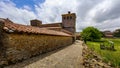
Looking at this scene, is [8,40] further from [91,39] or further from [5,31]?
[91,39]

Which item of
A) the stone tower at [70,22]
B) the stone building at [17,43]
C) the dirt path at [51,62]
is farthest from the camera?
the stone tower at [70,22]

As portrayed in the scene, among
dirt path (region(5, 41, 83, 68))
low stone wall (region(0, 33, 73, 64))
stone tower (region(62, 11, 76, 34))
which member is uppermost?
stone tower (region(62, 11, 76, 34))

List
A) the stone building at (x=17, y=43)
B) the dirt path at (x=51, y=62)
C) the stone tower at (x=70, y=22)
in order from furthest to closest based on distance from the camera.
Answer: the stone tower at (x=70, y=22), the dirt path at (x=51, y=62), the stone building at (x=17, y=43)

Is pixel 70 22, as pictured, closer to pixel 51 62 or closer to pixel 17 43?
pixel 51 62

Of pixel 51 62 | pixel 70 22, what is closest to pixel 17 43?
pixel 51 62

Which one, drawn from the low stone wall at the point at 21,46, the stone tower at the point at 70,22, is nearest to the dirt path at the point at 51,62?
the low stone wall at the point at 21,46

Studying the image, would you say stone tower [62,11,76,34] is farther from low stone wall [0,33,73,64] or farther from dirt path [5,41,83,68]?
dirt path [5,41,83,68]

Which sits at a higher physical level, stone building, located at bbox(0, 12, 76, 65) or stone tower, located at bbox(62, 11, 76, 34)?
stone tower, located at bbox(62, 11, 76, 34)

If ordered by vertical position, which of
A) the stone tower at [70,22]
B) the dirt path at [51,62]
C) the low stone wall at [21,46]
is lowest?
the dirt path at [51,62]

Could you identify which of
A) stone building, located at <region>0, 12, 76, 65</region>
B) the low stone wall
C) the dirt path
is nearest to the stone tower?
stone building, located at <region>0, 12, 76, 65</region>

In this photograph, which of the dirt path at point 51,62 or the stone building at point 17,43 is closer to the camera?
the stone building at point 17,43

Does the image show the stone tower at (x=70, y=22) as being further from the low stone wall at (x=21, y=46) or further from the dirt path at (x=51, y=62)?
the dirt path at (x=51, y=62)

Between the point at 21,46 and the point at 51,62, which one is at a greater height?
the point at 21,46

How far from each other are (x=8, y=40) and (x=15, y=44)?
74cm
